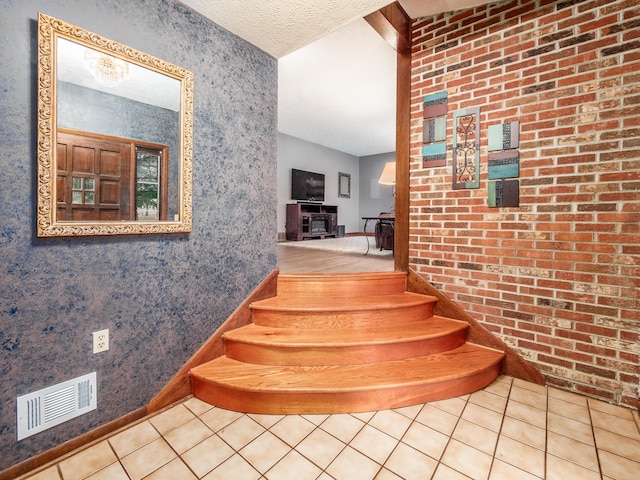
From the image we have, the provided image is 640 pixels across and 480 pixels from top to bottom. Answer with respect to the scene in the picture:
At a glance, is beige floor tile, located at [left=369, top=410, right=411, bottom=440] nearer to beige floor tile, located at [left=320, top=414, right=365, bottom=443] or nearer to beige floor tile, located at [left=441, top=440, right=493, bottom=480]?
beige floor tile, located at [left=320, top=414, right=365, bottom=443]

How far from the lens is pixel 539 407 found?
165 centimetres

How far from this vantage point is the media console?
7.15m

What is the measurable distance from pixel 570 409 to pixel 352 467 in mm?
1315

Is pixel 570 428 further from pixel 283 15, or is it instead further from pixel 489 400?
pixel 283 15

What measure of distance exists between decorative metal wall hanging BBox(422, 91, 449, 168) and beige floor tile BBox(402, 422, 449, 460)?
1.77 m

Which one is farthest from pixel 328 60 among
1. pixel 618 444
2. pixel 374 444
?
pixel 618 444

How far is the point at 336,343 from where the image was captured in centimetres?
182

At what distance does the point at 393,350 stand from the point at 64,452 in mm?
1727

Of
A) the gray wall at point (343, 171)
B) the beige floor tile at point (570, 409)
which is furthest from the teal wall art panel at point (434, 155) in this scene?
the gray wall at point (343, 171)

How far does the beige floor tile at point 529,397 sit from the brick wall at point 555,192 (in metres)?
0.19

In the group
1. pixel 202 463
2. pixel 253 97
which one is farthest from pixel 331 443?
pixel 253 97

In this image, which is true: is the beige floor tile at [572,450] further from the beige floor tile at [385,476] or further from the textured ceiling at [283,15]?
the textured ceiling at [283,15]

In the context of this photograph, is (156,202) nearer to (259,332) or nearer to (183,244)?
(183,244)

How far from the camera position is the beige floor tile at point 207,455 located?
48.8 inches
